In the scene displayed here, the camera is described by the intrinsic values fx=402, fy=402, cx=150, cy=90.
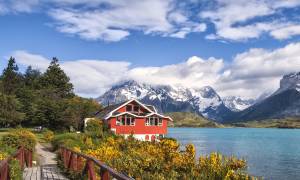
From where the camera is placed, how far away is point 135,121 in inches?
2896

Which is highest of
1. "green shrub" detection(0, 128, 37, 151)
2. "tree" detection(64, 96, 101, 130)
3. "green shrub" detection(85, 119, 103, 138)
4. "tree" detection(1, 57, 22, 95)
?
"tree" detection(1, 57, 22, 95)

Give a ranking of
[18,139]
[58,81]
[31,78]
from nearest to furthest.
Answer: [18,139], [58,81], [31,78]

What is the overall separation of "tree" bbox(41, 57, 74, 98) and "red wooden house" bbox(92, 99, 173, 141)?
2364 inches

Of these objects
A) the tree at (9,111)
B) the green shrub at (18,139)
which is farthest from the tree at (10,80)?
the green shrub at (18,139)

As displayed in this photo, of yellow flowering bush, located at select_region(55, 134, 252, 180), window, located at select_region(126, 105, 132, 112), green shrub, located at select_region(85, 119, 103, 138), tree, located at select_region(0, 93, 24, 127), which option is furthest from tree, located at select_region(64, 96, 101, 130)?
yellow flowering bush, located at select_region(55, 134, 252, 180)

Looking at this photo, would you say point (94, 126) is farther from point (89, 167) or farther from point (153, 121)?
point (89, 167)

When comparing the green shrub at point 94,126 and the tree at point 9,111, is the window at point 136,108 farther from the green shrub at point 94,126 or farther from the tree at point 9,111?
the tree at point 9,111

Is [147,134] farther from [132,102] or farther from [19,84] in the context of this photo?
[19,84]

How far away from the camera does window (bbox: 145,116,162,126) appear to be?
74.9 meters

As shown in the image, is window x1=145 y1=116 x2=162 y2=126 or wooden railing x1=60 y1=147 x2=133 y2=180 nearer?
wooden railing x1=60 y1=147 x2=133 y2=180

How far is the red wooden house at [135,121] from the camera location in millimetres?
72250

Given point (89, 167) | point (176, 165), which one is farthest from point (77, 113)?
point (89, 167)

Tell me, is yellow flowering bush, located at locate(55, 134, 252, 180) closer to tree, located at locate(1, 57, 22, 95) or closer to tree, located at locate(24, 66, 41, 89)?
tree, located at locate(1, 57, 22, 95)

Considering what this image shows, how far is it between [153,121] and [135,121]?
3.84m
